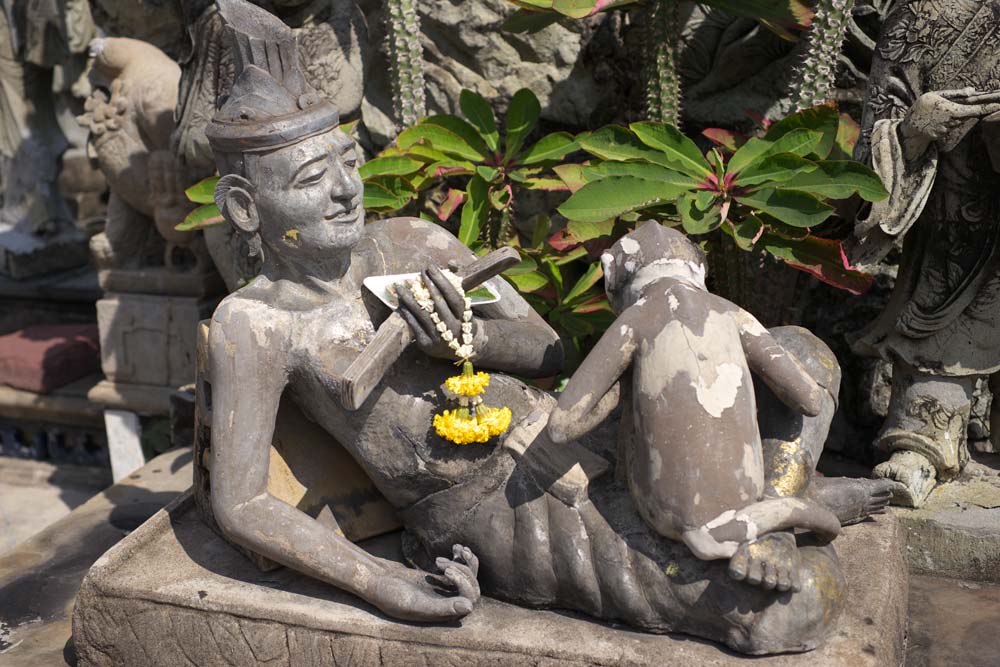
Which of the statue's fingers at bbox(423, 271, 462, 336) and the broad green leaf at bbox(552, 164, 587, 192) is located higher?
the statue's fingers at bbox(423, 271, 462, 336)

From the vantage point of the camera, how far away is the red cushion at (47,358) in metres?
6.20

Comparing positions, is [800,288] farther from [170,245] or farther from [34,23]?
[34,23]

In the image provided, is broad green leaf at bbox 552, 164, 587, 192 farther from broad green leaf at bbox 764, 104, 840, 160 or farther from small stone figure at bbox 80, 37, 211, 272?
small stone figure at bbox 80, 37, 211, 272

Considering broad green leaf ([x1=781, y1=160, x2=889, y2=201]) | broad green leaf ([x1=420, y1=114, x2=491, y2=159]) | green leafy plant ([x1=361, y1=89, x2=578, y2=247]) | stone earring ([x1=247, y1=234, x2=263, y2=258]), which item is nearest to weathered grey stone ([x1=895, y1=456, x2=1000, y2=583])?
broad green leaf ([x1=781, y1=160, x2=889, y2=201])

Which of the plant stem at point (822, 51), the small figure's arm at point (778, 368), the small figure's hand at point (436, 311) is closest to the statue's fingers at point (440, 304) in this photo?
the small figure's hand at point (436, 311)

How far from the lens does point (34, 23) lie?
871 centimetres

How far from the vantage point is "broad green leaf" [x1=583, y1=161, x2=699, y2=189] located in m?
3.69

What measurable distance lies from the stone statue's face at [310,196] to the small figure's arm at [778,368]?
1.01m

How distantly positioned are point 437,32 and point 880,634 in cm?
350

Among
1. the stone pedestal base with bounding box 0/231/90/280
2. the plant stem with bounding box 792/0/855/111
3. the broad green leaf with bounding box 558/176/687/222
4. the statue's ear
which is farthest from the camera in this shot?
the stone pedestal base with bounding box 0/231/90/280

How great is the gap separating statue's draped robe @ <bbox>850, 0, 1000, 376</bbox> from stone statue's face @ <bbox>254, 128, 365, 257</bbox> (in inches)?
66.7

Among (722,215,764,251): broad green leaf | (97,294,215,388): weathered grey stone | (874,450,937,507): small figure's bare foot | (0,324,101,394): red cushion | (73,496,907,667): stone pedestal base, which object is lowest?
(0,324,101,394): red cushion

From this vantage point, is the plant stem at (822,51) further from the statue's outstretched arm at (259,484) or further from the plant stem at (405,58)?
the statue's outstretched arm at (259,484)

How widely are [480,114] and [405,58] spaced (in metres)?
0.39
